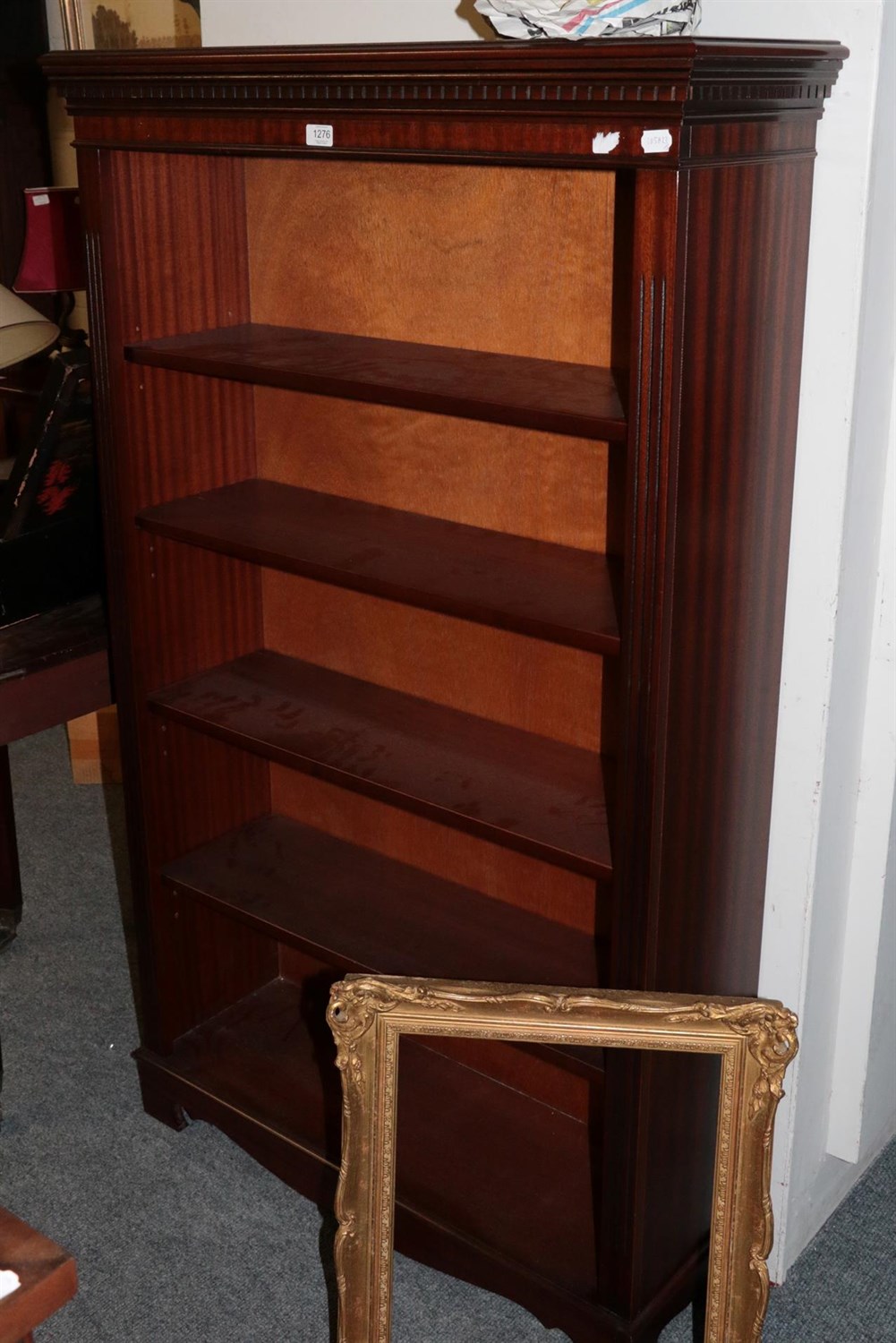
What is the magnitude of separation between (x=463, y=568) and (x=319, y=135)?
579 millimetres

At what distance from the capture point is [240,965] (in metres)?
2.60

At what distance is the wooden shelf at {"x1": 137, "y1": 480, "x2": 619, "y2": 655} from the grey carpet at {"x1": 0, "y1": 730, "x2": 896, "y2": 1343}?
3.43 feet

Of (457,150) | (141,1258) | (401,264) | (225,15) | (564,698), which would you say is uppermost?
(225,15)

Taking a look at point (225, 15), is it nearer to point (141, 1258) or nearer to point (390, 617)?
point (390, 617)

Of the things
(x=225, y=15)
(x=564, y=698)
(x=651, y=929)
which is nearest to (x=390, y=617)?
(x=564, y=698)

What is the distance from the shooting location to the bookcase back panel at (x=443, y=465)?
197 cm

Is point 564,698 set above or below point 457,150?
below

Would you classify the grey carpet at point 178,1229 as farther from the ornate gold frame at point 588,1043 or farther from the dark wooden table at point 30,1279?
the dark wooden table at point 30,1279

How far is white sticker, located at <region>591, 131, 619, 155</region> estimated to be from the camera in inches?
57.2

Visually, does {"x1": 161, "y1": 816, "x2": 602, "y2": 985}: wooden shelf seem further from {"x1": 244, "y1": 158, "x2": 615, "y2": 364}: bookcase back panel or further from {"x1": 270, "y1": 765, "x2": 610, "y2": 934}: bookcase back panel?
{"x1": 244, "y1": 158, "x2": 615, "y2": 364}: bookcase back panel

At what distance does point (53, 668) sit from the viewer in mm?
2330

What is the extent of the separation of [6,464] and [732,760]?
1847 millimetres

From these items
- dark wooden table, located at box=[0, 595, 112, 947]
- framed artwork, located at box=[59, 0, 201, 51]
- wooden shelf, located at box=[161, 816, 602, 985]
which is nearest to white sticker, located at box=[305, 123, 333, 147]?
dark wooden table, located at box=[0, 595, 112, 947]

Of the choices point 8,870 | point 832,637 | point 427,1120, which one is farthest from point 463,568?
point 8,870
